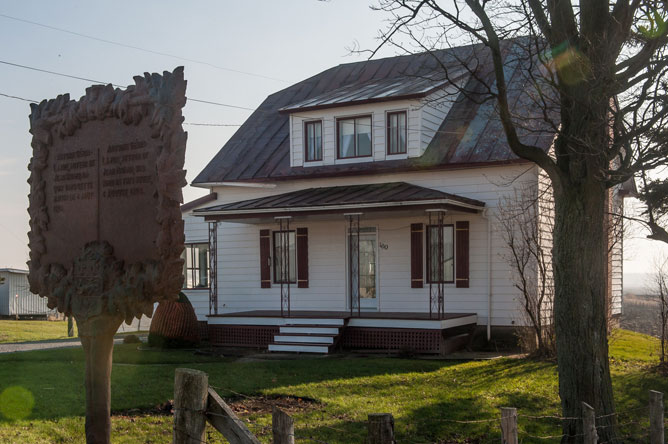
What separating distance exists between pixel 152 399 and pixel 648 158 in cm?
710

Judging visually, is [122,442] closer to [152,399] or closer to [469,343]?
[152,399]

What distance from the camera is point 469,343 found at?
59.5 ft

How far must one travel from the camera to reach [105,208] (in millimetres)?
5719

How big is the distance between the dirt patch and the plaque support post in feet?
11.6

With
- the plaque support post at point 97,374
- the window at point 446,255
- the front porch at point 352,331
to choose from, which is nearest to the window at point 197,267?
the front porch at point 352,331

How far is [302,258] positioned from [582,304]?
12498mm

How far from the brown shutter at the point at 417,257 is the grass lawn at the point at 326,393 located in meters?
3.62

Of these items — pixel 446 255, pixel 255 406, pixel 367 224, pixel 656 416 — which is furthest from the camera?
pixel 367 224

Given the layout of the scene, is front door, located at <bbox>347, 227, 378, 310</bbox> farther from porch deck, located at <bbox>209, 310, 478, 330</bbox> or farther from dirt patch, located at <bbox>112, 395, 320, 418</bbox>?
dirt patch, located at <bbox>112, 395, 320, 418</bbox>

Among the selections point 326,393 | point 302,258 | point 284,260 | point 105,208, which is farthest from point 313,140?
point 105,208

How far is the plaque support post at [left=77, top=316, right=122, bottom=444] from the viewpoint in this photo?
18.7 feet

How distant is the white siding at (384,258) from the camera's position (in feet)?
59.8

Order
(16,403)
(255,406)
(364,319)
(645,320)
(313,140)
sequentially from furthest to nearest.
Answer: (645,320) → (313,140) → (364,319) → (255,406) → (16,403)

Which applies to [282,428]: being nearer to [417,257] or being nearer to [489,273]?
[489,273]
